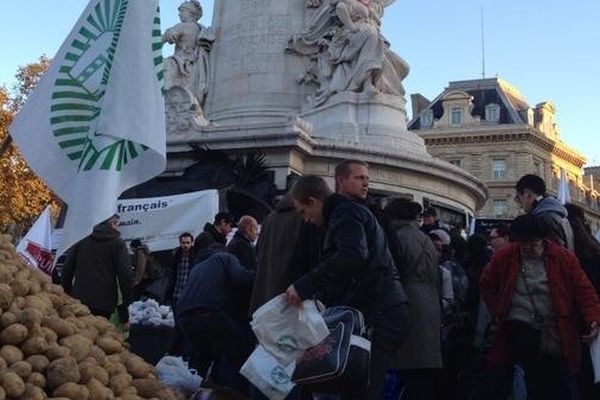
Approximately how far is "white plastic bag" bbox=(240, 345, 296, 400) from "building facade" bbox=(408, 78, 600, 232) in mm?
48539

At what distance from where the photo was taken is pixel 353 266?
4355 millimetres

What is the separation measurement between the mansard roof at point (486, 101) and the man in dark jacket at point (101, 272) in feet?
158

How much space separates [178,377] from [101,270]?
9.31ft

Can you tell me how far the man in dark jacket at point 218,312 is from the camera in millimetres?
5691

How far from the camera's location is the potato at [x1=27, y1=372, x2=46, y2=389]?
12.7ft

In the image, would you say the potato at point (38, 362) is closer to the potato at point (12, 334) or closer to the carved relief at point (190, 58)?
the potato at point (12, 334)

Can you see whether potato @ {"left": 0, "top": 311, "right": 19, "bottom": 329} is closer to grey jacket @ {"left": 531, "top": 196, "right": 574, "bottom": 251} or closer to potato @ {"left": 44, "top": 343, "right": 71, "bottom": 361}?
potato @ {"left": 44, "top": 343, "right": 71, "bottom": 361}

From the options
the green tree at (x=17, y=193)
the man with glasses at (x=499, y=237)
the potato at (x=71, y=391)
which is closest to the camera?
the potato at (x=71, y=391)

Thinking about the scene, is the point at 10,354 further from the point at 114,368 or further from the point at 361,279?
the point at 361,279

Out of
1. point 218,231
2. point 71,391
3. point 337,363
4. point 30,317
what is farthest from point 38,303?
point 218,231

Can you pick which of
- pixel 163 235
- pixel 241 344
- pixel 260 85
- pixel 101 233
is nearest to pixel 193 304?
pixel 241 344

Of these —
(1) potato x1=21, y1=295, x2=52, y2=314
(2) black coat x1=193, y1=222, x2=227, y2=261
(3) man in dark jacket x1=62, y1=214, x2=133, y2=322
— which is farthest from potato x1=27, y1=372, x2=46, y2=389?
(2) black coat x1=193, y1=222, x2=227, y2=261

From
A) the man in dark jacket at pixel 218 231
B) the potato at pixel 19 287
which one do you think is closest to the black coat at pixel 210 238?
the man in dark jacket at pixel 218 231

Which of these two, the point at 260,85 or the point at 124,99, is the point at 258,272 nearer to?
the point at 124,99
